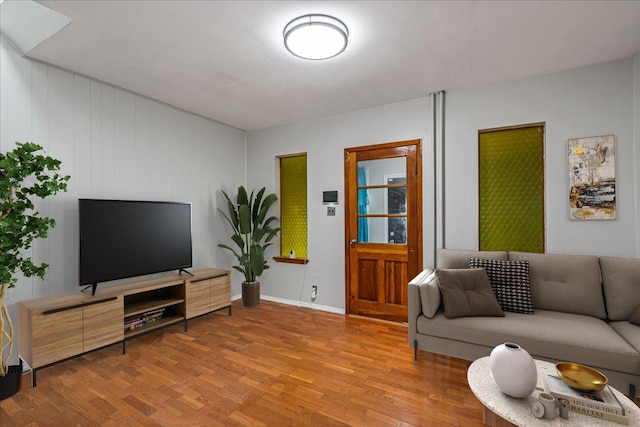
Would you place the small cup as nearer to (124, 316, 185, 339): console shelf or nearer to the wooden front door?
the wooden front door

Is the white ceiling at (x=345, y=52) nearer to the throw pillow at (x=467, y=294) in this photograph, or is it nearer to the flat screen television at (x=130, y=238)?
the flat screen television at (x=130, y=238)

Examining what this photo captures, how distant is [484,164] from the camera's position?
3197 millimetres

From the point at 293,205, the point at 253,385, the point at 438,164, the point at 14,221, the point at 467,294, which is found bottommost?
the point at 253,385

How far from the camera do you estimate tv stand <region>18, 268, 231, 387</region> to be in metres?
2.28

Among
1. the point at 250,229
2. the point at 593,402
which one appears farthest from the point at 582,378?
the point at 250,229

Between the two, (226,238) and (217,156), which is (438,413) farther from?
(217,156)

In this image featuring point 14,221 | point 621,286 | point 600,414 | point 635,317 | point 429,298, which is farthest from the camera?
point 429,298

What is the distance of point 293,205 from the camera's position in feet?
14.6

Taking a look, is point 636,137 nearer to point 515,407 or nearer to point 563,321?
point 563,321

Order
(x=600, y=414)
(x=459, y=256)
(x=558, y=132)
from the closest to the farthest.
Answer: (x=600, y=414), (x=558, y=132), (x=459, y=256)

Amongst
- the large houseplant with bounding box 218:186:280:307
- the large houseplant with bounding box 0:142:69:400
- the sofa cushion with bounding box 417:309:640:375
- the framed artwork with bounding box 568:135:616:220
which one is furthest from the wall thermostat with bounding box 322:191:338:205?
the large houseplant with bounding box 0:142:69:400

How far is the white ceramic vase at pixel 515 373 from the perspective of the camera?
1.38 meters

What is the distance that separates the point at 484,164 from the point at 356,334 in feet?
7.55

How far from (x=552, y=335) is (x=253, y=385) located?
2.19 meters
